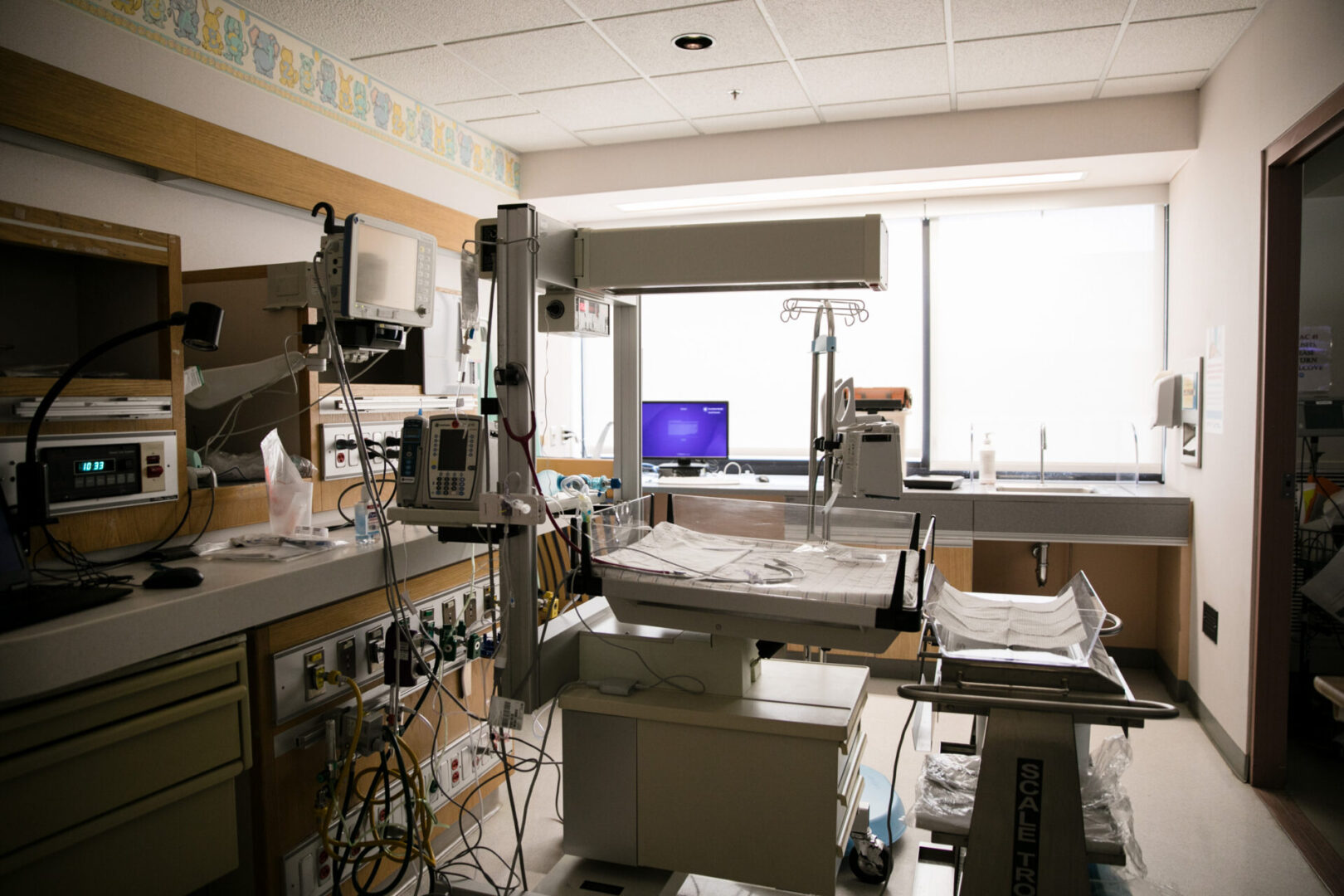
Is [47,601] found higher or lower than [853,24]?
lower

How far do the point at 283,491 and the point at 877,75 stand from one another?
2907mm

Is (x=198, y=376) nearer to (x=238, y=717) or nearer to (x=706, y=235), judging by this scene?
(x=238, y=717)

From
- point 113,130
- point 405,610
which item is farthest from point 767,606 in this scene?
point 113,130

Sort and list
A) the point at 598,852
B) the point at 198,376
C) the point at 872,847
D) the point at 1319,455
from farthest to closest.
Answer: the point at 1319,455 → the point at 872,847 → the point at 198,376 → the point at 598,852

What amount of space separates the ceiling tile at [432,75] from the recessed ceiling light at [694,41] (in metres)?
0.91

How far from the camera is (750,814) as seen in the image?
1854 mm

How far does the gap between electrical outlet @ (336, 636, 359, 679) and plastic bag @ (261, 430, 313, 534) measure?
15.4 inches

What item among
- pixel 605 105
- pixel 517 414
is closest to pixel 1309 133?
pixel 517 414

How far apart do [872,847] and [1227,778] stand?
59.9 inches

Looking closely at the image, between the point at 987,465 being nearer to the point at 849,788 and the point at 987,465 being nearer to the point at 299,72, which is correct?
the point at 849,788

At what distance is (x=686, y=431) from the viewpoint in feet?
15.4

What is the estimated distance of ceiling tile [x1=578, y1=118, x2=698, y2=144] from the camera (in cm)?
425

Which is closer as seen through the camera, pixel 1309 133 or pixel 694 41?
pixel 1309 133

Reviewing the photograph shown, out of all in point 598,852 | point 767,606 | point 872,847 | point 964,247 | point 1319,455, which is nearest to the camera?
point 767,606
